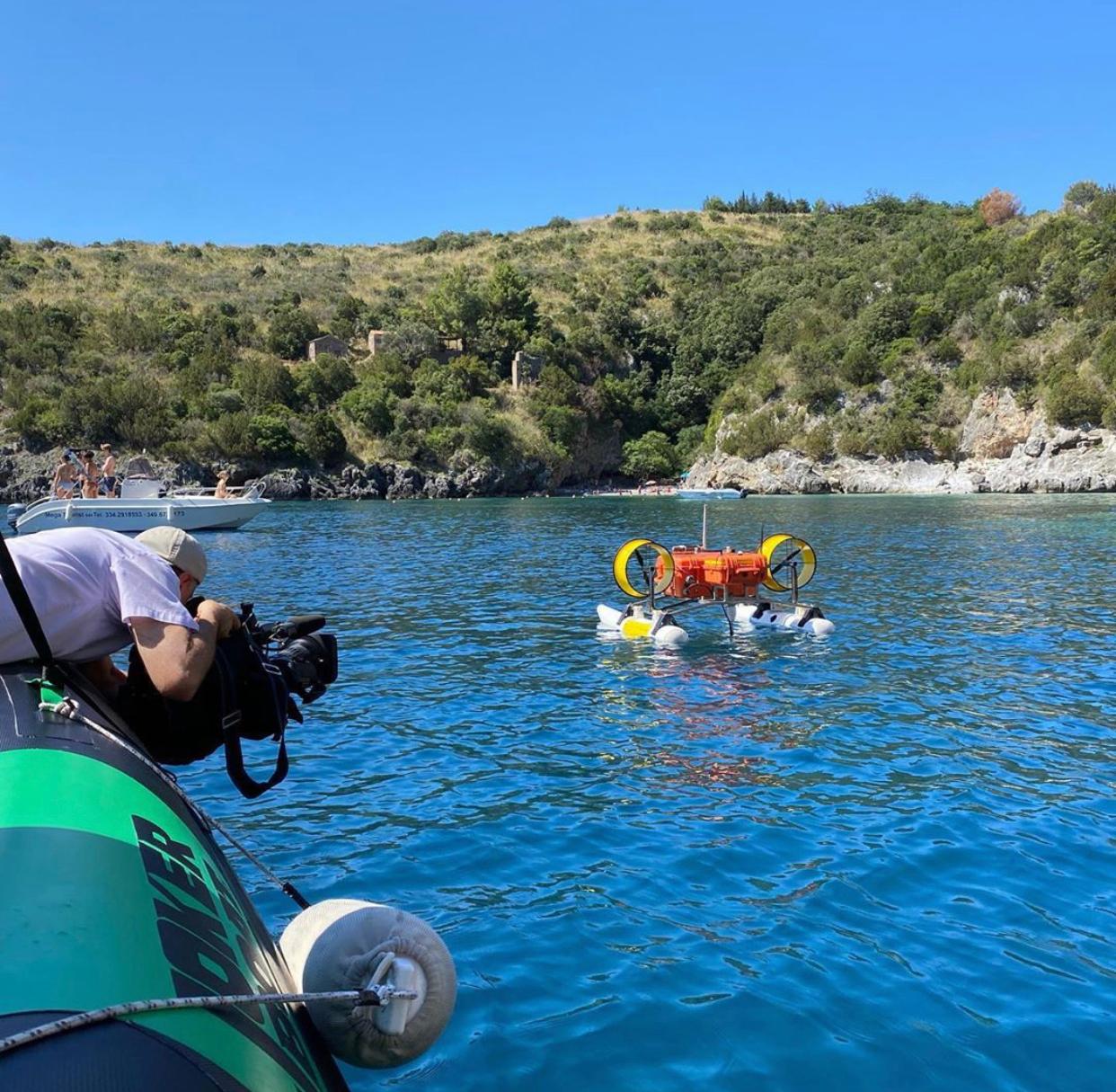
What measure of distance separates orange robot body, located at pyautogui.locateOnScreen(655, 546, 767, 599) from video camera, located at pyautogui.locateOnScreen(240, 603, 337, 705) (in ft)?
34.1

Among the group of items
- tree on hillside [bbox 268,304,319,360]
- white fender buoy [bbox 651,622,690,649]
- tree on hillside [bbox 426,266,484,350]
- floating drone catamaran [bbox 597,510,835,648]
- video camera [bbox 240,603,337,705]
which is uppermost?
tree on hillside [bbox 426,266,484,350]

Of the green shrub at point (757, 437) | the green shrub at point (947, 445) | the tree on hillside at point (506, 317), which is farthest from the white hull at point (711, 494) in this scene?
the tree on hillside at point (506, 317)

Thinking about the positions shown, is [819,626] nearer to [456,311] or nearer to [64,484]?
[64,484]

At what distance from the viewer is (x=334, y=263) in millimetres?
111062

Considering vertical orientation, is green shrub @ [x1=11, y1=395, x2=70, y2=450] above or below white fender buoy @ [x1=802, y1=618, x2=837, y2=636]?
above

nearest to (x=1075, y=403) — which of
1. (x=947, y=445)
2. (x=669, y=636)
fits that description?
(x=947, y=445)

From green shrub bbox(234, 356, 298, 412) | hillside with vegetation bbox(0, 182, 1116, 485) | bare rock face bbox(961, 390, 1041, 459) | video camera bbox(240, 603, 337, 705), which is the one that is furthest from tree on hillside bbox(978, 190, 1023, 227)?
video camera bbox(240, 603, 337, 705)

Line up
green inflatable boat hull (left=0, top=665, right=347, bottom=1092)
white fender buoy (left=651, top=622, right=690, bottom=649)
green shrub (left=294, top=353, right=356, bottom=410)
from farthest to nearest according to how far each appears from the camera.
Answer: green shrub (left=294, top=353, right=356, bottom=410), white fender buoy (left=651, top=622, right=690, bottom=649), green inflatable boat hull (left=0, top=665, right=347, bottom=1092)

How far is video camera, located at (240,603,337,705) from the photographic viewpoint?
4.61 metres

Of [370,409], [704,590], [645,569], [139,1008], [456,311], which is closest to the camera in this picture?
[139,1008]

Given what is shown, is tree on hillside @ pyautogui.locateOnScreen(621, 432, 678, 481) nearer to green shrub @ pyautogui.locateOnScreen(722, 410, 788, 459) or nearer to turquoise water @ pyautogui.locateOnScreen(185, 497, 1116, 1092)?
green shrub @ pyautogui.locateOnScreen(722, 410, 788, 459)

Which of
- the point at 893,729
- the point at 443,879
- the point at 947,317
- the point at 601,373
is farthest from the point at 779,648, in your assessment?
the point at 601,373

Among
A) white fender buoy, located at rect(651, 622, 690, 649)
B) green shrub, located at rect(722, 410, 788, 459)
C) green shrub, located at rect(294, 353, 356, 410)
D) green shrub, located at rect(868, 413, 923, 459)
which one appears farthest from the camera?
green shrub, located at rect(722, 410, 788, 459)

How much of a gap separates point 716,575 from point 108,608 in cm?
1175
